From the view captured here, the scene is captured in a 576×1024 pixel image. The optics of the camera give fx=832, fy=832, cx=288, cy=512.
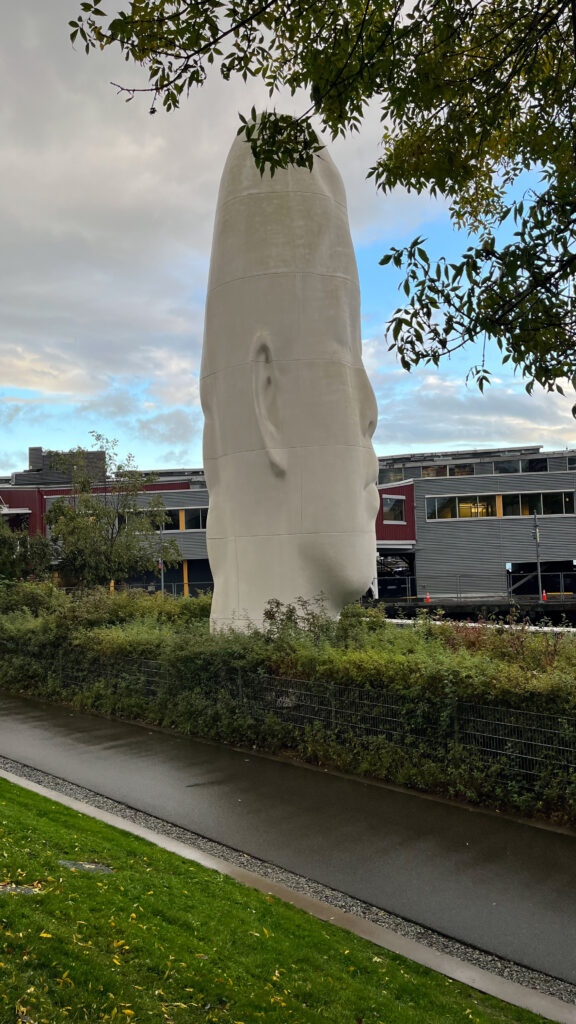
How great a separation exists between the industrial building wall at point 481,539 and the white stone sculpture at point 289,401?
125ft

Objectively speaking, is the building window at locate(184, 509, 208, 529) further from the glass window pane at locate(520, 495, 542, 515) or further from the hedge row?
the hedge row

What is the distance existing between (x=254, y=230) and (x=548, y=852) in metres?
11.0

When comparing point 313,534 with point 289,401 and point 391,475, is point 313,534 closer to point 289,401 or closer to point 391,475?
point 289,401

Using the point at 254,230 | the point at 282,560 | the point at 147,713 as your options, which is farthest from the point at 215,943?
the point at 254,230

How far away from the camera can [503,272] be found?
18.6ft

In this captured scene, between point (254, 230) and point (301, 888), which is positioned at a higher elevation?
point (254, 230)

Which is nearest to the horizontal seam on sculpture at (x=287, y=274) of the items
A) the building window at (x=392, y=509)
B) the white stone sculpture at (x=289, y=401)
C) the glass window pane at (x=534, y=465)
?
the white stone sculpture at (x=289, y=401)

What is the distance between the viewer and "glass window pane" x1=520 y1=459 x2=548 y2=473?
54.2 meters

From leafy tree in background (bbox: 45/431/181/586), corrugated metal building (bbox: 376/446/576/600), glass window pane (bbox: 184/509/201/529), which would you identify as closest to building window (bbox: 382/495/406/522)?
corrugated metal building (bbox: 376/446/576/600)

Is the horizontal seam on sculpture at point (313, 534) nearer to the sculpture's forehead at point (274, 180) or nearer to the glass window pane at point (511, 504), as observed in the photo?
the sculpture's forehead at point (274, 180)

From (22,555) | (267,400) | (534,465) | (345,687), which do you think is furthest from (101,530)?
(534,465)

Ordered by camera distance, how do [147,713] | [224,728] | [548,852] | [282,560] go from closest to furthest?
[548,852]
[224,728]
[147,713]
[282,560]

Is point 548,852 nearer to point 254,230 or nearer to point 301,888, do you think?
point 301,888

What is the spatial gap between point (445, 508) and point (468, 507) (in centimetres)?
149
